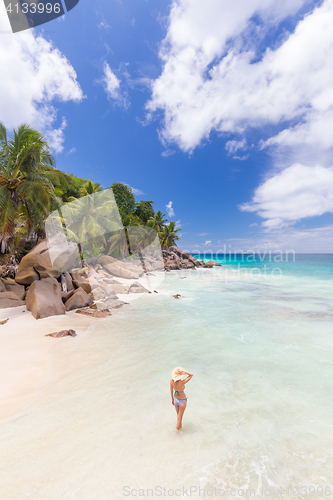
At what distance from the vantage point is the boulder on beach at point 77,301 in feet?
32.6

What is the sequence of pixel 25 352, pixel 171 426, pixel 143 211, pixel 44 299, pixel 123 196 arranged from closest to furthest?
1. pixel 171 426
2. pixel 25 352
3. pixel 44 299
4. pixel 123 196
5. pixel 143 211

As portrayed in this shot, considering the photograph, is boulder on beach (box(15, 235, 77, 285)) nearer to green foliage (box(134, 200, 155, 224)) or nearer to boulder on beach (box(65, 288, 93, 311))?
boulder on beach (box(65, 288, 93, 311))

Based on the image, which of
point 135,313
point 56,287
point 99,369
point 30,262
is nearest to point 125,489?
point 99,369

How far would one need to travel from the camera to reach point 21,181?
12094 millimetres

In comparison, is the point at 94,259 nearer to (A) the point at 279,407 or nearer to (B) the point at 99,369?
(B) the point at 99,369

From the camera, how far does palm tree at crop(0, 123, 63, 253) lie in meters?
11.7

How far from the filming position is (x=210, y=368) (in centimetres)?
563

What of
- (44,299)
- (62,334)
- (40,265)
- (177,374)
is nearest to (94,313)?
(44,299)

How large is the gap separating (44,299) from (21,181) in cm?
777

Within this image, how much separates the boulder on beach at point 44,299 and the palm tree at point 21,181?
481cm

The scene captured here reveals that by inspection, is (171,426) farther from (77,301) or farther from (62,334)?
(77,301)

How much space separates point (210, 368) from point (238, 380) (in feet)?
2.60

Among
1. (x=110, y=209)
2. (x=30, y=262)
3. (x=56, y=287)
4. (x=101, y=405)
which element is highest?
(x=110, y=209)

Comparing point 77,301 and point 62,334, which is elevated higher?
point 77,301
